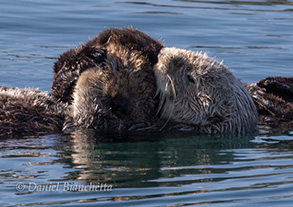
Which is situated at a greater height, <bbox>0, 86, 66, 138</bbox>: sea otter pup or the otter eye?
the otter eye

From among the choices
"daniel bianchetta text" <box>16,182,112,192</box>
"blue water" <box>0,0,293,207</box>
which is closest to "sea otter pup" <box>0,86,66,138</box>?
"blue water" <box>0,0,293,207</box>

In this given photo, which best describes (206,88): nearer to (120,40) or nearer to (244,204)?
(120,40)

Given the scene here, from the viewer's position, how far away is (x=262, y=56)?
10.4m

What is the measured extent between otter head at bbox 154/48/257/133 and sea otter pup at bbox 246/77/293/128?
2.28 feet

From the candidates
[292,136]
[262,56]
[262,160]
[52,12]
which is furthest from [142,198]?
[52,12]

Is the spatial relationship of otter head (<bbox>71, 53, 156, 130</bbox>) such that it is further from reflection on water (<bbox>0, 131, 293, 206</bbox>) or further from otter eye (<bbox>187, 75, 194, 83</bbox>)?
otter eye (<bbox>187, 75, 194, 83</bbox>)

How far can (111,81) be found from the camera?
5691 mm

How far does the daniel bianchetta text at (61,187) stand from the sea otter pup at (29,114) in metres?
1.22

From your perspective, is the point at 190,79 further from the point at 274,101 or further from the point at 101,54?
the point at 274,101

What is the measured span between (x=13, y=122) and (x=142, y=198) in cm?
186

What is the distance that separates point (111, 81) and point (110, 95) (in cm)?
13

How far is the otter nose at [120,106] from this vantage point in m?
5.67

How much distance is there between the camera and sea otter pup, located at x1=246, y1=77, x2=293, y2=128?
6.64 m

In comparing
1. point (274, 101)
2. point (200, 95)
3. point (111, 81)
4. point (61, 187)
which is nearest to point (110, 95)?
point (111, 81)
